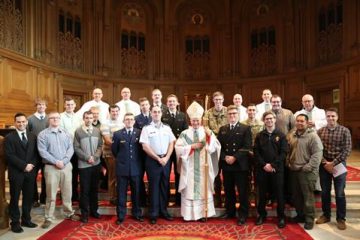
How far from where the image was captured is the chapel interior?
952 cm

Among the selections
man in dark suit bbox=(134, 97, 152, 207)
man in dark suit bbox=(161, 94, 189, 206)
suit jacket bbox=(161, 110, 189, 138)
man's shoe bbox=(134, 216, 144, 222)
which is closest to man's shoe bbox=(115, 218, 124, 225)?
man's shoe bbox=(134, 216, 144, 222)

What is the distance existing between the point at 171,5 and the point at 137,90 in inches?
134

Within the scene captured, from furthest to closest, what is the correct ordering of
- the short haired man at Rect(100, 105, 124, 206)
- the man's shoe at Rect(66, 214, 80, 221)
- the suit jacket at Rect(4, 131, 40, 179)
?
the short haired man at Rect(100, 105, 124, 206), the man's shoe at Rect(66, 214, 80, 221), the suit jacket at Rect(4, 131, 40, 179)

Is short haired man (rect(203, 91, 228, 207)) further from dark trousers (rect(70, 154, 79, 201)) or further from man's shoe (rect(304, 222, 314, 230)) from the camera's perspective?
dark trousers (rect(70, 154, 79, 201))

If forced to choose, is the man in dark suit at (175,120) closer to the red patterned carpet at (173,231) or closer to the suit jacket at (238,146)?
the red patterned carpet at (173,231)

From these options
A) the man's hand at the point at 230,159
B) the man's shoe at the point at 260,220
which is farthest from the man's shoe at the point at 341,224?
the man's hand at the point at 230,159

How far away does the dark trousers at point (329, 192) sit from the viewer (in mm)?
4277

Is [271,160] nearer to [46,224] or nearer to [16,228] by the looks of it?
[46,224]

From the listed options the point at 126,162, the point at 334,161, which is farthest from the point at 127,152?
the point at 334,161

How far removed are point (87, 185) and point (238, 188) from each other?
194 centimetres

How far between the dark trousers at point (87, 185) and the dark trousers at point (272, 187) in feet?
6.87

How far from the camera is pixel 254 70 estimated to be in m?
12.7

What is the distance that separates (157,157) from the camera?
4.48m

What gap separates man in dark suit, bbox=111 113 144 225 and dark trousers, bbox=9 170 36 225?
1.04 meters
